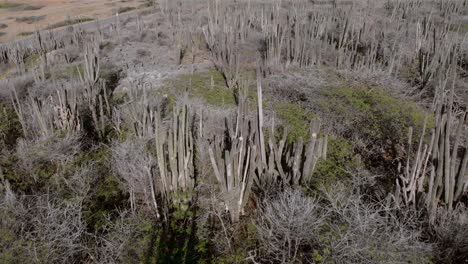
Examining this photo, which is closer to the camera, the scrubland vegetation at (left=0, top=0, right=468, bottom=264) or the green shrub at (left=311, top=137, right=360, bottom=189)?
the scrubland vegetation at (left=0, top=0, right=468, bottom=264)

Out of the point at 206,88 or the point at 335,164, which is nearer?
the point at 335,164

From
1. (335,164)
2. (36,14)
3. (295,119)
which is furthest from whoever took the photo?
(36,14)

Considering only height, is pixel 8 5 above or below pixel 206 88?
above

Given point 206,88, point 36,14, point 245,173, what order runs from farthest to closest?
point 36,14, point 206,88, point 245,173

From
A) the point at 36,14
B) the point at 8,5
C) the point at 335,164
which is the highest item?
the point at 8,5

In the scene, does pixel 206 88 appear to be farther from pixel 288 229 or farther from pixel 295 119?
pixel 288 229

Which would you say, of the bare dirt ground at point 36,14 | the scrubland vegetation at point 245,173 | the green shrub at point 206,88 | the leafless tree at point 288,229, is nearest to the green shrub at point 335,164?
the scrubland vegetation at point 245,173

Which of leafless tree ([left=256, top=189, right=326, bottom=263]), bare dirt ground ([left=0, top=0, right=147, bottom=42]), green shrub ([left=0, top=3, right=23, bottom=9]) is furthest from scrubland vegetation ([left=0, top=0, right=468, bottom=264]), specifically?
green shrub ([left=0, top=3, right=23, bottom=9])

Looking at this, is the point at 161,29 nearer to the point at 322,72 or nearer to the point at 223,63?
the point at 223,63

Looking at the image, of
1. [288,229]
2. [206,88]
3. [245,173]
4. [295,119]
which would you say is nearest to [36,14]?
[206,88]

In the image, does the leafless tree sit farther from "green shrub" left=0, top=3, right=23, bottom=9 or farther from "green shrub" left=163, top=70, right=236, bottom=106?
"green shrub" left=0, top=3, right=23, bottom=9
